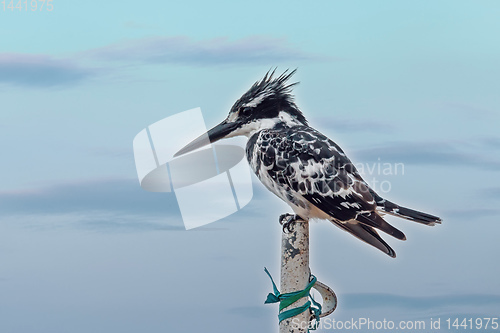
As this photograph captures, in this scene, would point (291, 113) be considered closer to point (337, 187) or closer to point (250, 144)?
point (250, 144)

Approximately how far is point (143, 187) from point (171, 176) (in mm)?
315

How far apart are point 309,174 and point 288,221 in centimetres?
46

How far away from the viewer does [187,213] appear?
6.57m

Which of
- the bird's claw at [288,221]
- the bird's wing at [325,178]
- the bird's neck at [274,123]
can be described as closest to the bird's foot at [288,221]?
the bird's claw at [288,221]

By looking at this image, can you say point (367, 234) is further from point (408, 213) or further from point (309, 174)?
point (309, 174)

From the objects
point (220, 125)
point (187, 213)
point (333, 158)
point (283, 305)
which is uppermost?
point (220, 125)

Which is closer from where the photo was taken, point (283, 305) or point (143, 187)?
point (283, 305)

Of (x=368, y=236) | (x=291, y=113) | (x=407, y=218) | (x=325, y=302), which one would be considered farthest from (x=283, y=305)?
(x=291, y=113)

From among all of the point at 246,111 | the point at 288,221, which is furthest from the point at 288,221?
the point at 246,111

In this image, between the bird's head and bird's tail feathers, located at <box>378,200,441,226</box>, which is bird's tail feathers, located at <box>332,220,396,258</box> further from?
the bird's head

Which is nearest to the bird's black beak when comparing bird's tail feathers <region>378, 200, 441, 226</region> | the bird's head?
the bird's head

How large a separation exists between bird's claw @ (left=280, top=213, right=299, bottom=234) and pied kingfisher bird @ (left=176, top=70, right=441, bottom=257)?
12 millimetres

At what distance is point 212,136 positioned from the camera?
6.98 meters

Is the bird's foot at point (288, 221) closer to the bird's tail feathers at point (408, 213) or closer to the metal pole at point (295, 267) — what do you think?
the metal pole at point (295, 267)
